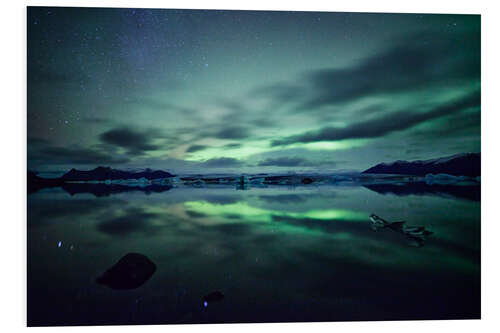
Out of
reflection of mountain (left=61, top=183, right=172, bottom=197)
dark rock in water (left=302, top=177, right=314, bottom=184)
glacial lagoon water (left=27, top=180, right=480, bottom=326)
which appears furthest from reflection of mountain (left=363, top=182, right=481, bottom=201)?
reflection of mountain (left=61, top=183, right=172, bottom=197)

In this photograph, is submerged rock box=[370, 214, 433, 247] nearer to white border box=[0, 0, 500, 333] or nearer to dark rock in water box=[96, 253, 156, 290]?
white border box=[0, 0, 500, 333]

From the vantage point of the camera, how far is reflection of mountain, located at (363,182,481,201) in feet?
6.62

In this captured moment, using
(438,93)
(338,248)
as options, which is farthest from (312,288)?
(438,93)

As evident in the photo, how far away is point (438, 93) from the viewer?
2.00 metres

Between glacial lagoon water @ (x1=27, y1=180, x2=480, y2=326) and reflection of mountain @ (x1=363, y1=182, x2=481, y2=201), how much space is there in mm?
13

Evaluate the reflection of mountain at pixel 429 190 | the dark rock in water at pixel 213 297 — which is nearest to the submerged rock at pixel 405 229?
the reflection of mountain at pixel 429 190

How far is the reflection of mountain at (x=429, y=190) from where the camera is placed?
2.02 metres

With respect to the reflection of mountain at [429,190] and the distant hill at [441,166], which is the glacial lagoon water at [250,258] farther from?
the distant hill at [441,166]

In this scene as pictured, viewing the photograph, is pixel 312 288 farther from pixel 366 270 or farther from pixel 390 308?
pixel 390 308

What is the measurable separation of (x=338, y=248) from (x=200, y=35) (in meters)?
2.12

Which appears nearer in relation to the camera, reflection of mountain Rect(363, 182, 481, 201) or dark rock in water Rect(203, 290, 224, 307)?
dark rock in water Rect(203, 290, 224, 307)

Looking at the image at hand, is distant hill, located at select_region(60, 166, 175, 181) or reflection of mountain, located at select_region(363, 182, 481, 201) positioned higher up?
distant hill, located at select_region(60, 166, 175, 181)

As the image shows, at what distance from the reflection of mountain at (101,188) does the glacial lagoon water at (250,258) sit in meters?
0.04

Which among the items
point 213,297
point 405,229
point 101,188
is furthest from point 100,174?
point 405,229
